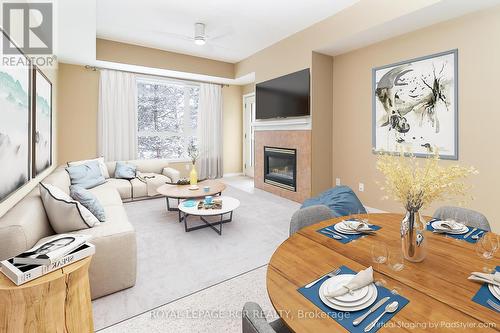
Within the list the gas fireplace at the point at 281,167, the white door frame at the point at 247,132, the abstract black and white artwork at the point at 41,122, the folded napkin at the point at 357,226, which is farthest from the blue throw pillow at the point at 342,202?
the white door frame at the point at 247,132

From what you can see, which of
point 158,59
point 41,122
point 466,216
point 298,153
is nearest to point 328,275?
point 466,216

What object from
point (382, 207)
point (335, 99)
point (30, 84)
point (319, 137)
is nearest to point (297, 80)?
point (335, 99)

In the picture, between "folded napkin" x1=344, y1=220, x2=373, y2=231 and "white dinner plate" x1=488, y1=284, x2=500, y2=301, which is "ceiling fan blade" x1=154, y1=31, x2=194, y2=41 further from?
"white dinner plate" x1=488, y1=284, x2=500, y2=301

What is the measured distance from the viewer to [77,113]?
17.0ft

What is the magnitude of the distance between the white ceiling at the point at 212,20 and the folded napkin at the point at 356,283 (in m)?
3.60

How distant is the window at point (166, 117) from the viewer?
599 cm

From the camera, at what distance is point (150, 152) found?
616cm

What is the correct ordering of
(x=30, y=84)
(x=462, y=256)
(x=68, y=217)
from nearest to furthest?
1. (x=462, y=256)
2. (x=68, y=217)
3. (x=30, y=84)

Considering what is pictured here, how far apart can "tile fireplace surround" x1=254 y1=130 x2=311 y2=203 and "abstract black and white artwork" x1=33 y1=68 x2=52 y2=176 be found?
11.8 ft

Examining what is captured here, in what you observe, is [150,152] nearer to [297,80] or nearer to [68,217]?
[297,80]

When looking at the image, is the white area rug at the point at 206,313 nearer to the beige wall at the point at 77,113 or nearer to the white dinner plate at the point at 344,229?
the white dinner plate at the point at 344,229

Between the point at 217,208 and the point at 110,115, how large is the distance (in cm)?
377

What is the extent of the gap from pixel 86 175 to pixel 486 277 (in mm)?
4520

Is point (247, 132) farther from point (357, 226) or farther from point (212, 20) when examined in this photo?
point (357, 226)
